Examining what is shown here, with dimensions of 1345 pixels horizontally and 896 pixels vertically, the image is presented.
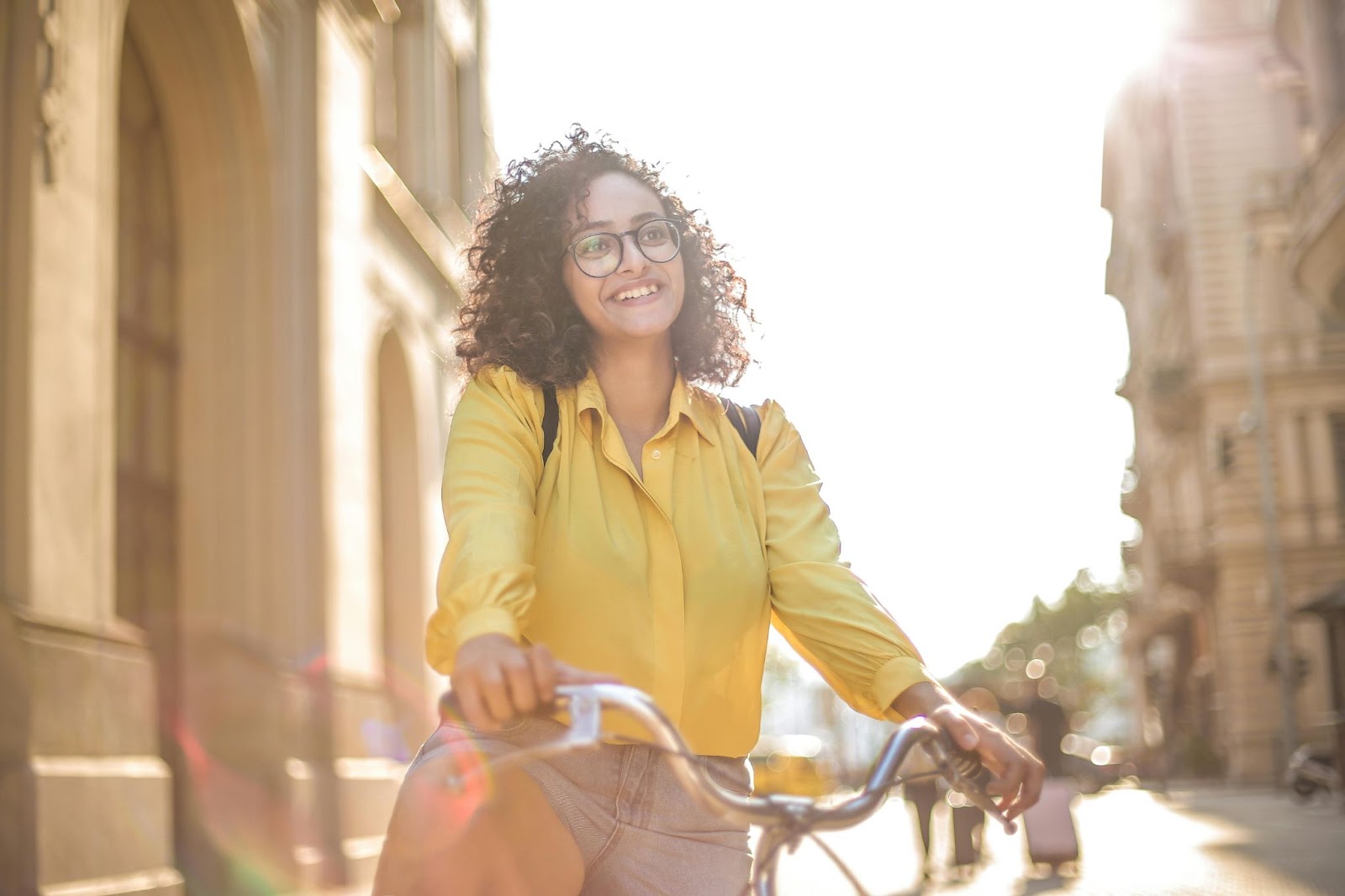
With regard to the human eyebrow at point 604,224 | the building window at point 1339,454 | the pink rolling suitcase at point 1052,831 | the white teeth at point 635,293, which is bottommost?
the pink rolling suitcase at point 1052,831

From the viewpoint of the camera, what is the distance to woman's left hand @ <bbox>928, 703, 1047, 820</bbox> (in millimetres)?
2418

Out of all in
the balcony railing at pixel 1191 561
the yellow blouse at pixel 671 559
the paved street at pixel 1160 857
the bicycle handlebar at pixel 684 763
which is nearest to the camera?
the bicycle handlebar at pixel 684 763

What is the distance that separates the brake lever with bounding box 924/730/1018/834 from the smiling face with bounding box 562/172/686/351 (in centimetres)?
89

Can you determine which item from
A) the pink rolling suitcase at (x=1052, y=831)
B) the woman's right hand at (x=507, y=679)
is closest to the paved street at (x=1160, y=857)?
the pink rolling suitcase at (x=1052, y=831)

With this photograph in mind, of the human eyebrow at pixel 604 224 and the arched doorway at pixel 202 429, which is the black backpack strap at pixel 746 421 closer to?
the human eyebrow at pixel 604 224

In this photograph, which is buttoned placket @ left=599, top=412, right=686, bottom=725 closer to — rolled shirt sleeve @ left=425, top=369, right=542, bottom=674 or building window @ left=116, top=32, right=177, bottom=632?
rolled shirt sleeve @ left=425, top=369, right=542, bottom=674

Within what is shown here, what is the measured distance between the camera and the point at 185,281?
12852 millimetres

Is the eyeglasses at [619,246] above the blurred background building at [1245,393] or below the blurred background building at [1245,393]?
below

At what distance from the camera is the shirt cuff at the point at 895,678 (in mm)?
2627

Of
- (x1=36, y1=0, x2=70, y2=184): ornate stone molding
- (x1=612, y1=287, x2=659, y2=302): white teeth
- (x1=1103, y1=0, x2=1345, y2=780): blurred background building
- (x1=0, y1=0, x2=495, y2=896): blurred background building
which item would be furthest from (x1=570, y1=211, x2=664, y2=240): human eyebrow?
(x1=1103, y1=0, x2=1345, y2=780): blurred background building

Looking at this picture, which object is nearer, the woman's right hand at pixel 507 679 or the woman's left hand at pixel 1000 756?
the woman's right hand at pixel 507 679

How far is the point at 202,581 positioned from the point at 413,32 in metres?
9.66

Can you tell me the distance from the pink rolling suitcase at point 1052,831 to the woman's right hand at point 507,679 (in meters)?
10.8

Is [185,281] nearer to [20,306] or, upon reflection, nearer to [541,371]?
[20,306]
